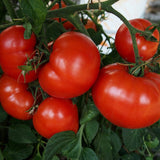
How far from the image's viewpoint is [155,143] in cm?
71

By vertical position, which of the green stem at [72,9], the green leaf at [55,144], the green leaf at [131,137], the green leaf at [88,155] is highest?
the green stem at [72,9]

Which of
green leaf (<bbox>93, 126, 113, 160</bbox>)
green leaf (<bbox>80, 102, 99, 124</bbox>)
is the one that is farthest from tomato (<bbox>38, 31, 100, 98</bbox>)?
green leaf (<bbox>93, 126, 113, 160</bbox>)

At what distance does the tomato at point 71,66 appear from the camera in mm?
377

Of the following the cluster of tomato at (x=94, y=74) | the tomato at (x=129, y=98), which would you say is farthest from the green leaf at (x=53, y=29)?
the tomato at (x=129, y=98)

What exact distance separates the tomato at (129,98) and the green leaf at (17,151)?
13.8 inches

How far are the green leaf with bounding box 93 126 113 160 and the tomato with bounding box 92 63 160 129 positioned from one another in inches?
7.4

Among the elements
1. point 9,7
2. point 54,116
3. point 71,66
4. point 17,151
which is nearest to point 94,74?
point 71,66

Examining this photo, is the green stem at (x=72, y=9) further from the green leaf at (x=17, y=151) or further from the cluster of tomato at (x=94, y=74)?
the green leaf at (x=17, y=151)

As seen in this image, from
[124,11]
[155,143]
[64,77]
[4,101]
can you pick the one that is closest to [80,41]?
[64,77]

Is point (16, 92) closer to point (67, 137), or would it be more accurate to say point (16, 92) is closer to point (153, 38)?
point (67, 137)

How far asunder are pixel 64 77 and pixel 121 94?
11cm

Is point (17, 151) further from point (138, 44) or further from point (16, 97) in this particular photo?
point (138, 44)

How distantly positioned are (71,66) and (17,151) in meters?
0.40

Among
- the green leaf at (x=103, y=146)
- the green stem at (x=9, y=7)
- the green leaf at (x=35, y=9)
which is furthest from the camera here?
the green leaf at (x=103, y=146)
